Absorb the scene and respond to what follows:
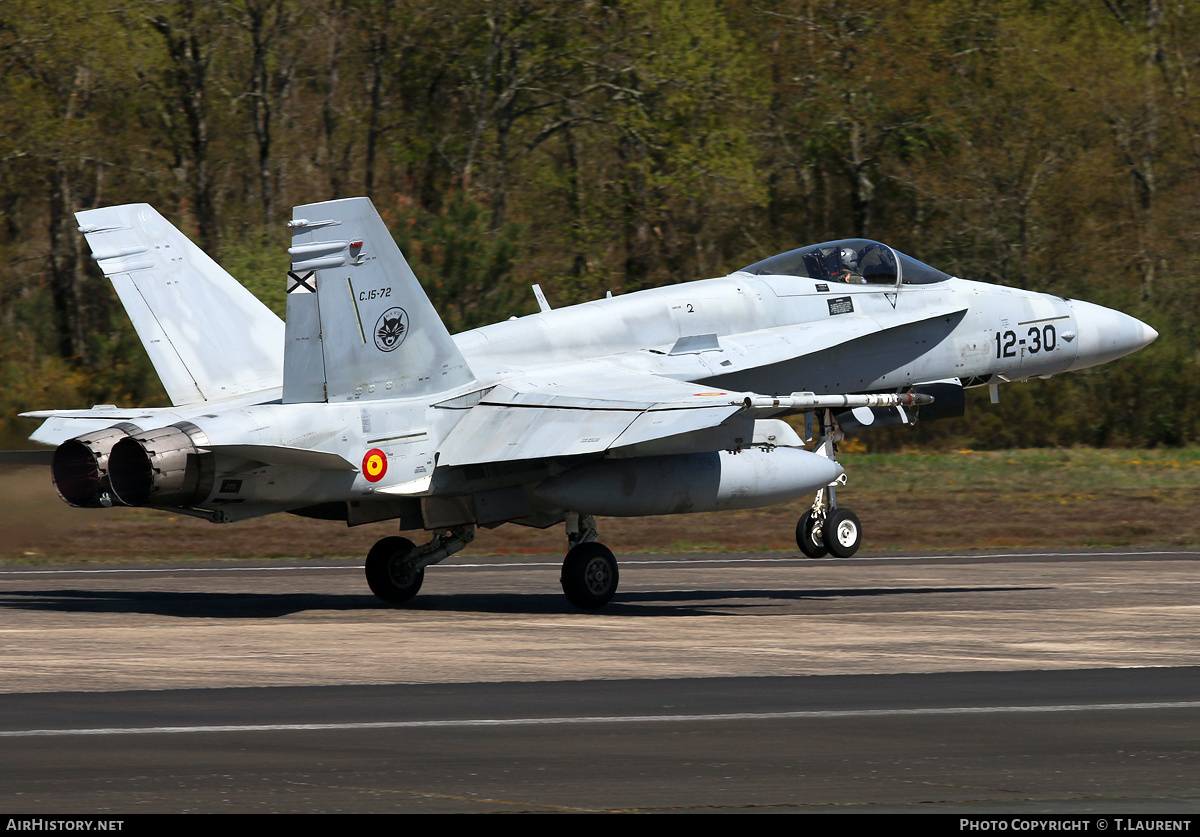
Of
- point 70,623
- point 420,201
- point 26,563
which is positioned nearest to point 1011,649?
point 70,623

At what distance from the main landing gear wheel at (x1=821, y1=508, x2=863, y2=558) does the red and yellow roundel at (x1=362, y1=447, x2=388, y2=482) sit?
6023 mm

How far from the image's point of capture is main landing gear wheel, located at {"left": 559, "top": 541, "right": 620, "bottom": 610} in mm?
16844

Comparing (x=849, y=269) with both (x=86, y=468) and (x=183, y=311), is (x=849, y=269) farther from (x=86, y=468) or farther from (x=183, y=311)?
(x=86, y=468)

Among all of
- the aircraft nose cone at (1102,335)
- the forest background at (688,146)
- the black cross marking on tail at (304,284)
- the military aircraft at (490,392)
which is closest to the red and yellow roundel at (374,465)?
the military aircraft at (490,392)

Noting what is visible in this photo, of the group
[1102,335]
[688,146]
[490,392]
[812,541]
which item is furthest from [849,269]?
[688,146]

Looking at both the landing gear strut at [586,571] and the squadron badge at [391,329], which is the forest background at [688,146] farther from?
the squadron badge at [391,329]

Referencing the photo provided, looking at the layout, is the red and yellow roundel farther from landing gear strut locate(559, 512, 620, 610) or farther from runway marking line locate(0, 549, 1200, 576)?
runway marking line locate(0, 549, 1200, 576)

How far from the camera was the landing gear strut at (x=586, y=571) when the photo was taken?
16.8 m

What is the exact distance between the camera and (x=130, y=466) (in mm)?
14523

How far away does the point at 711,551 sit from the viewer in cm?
2573

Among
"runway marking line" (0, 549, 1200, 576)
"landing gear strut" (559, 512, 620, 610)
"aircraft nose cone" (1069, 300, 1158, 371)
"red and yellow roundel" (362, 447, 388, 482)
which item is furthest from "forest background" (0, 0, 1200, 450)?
"red and yellow roundel" (362, 447, 388, 482)

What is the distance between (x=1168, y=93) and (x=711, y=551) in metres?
28.6

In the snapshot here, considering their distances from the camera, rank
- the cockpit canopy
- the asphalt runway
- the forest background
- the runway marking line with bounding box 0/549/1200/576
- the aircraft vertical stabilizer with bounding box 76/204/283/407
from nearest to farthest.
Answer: the asphalt runway
the aircraft vertical stabilizer with bounding box 76/204/283/407
the cockpit canopy
the runway marking line with bounding box 0/549/1200/576
the forest background
